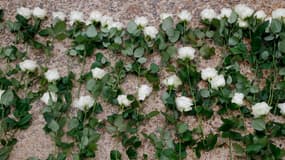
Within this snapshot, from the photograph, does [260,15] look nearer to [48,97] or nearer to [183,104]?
[183,104]

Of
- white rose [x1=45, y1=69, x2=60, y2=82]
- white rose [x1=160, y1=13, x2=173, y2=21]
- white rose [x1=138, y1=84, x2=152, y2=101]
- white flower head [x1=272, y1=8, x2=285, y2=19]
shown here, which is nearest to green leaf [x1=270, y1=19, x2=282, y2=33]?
white flower head [x1=272, y1=8, x2=285, y2=19]

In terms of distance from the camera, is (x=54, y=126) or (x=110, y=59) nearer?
(x=54, y=126)

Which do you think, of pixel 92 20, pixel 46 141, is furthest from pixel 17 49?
pixel 46 141

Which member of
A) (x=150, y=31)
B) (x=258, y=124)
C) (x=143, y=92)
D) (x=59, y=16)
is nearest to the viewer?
(x=258, y=124)

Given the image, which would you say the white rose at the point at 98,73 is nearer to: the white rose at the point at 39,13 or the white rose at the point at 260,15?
the white rose at the point at 39,13

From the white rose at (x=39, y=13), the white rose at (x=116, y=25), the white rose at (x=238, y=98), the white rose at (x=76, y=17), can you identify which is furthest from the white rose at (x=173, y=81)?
the white rose at (x=39, y=13)

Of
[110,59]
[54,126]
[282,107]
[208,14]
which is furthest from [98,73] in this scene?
[282,107]

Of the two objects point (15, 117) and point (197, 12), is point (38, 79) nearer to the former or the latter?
point (15, 117)
